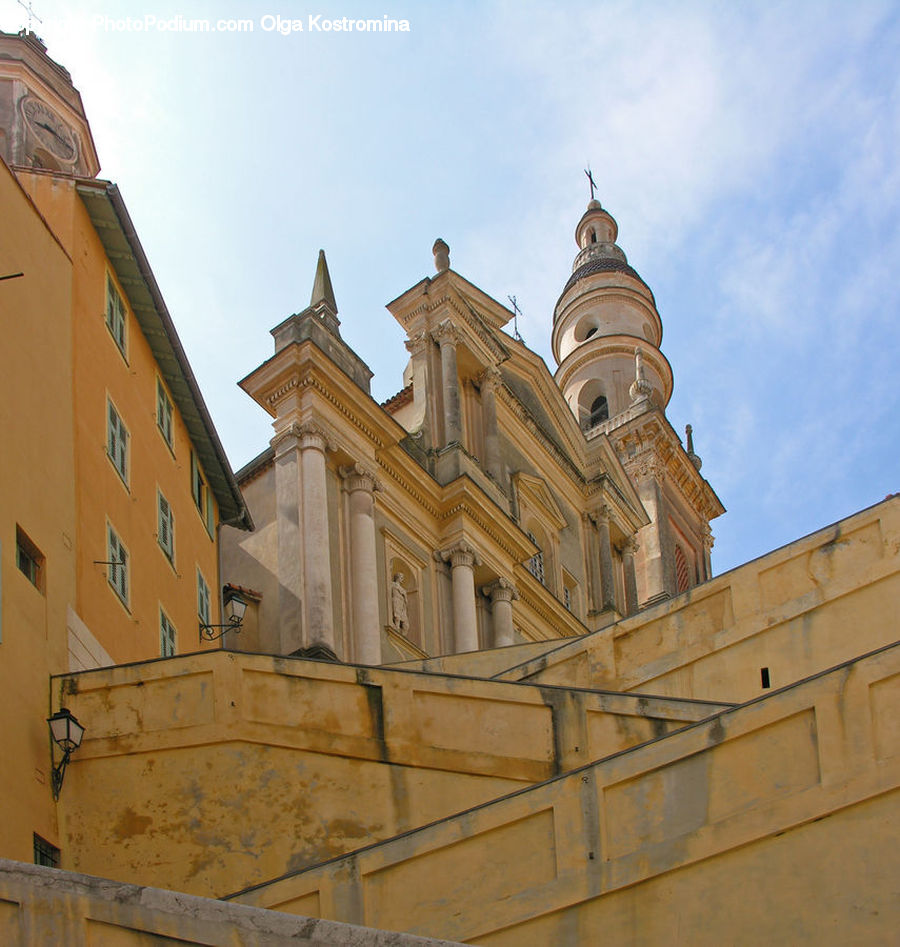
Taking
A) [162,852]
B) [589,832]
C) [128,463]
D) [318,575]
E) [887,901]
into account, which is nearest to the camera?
[887,901]

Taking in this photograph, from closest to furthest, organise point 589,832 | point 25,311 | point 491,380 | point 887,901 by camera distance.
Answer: point 887,901, point 589,832, point 25,311, point 491,380

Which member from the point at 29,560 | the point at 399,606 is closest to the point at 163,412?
the point at 29,560

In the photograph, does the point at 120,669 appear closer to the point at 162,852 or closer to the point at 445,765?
the point at 162,852

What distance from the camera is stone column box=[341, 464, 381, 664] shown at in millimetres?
31484

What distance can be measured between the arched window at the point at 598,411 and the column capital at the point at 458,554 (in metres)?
21.3

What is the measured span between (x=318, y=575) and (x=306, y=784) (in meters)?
14.4

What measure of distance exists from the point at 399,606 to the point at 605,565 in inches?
417

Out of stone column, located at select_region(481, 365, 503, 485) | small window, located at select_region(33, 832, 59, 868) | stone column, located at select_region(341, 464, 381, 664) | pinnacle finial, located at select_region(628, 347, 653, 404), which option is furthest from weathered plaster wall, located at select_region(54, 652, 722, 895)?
pinnacle finial, located at select_region(628, 347, 653, 404)

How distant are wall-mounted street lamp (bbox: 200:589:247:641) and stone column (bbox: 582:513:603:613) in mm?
15983

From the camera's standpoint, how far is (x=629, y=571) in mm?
44906

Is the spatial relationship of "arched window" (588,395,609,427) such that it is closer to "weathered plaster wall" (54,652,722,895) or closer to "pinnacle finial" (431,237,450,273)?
"pinnacle finial" (431,237,450,273)

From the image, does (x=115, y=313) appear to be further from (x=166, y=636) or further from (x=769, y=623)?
(x=769, y=623)

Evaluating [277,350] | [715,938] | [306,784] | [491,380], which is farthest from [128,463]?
[491,380]

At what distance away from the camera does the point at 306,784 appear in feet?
54.1
